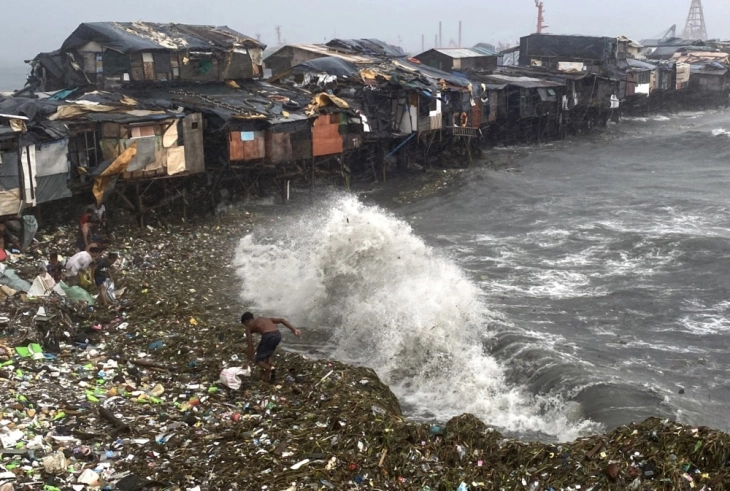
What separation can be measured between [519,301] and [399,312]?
13.1ft

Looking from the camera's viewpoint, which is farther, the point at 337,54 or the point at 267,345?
the point at 337,54

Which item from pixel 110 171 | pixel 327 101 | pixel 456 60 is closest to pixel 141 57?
pixel 327 101

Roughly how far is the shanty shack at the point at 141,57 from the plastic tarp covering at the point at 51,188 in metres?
8.68

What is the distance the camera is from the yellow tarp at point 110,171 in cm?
2173

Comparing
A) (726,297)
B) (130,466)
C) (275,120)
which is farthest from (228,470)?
(275,120)

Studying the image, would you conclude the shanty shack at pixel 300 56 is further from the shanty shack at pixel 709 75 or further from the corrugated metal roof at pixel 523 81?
the shanty shack at pixel 709 75

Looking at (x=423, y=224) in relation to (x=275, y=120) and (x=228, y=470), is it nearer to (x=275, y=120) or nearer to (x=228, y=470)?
(x=275, y=120)

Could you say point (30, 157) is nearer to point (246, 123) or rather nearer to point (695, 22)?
point (246, 123)

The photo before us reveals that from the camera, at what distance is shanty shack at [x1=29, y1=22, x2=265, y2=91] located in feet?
92.6

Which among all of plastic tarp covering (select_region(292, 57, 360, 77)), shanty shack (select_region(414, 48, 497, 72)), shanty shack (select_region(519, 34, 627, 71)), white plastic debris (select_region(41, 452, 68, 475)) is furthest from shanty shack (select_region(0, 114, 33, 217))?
shanty shack (select_region(519, 34, 627, 71))

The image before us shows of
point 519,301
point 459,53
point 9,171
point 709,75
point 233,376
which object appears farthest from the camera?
point 709,75

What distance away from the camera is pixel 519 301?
19.1m

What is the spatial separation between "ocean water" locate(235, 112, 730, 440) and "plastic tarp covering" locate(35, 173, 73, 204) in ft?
15.6

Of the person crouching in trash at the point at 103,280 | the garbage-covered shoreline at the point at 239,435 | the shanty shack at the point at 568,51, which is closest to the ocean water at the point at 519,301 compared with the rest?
the garbage-covered shoreline at the point at 239,435
